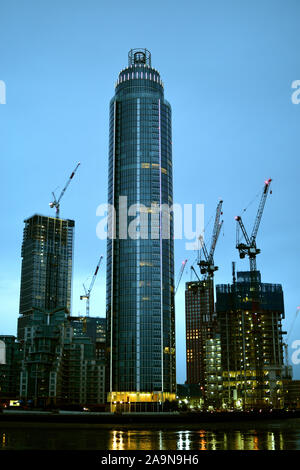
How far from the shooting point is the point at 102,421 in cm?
13000

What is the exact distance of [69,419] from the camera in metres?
128

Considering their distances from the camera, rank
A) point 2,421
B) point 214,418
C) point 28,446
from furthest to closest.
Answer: point 214,418 < point 2,421 < point 28,446

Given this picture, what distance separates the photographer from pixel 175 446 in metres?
65.1
